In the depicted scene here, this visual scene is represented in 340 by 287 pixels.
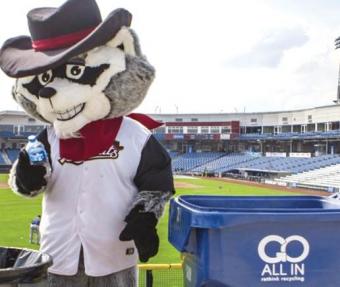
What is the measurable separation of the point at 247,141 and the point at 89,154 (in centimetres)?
5601

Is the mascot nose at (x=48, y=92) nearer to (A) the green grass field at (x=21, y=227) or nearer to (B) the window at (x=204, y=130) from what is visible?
(A) the green grass field at (x=21, y=227)

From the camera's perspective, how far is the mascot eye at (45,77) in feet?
9.17

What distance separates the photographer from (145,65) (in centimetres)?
292

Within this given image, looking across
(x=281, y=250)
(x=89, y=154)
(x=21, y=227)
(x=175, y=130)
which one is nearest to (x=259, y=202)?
(x=281, y=250)

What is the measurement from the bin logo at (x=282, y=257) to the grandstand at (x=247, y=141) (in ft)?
114

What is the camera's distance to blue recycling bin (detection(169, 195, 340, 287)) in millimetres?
2268

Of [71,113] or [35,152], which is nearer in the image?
[35,152]

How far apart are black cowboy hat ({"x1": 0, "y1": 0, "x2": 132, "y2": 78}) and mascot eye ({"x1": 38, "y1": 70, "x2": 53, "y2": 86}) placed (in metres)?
0.10

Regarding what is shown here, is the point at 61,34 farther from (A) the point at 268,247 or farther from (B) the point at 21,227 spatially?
(B) the point at 21,227

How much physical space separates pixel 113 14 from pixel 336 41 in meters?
47.5

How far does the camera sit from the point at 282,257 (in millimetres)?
2271

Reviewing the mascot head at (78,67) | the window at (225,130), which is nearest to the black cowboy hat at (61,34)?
the mascot head at (78,67)

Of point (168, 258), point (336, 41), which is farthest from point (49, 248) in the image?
point (336, 41)

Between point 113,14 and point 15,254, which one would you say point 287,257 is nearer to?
point 15,254
